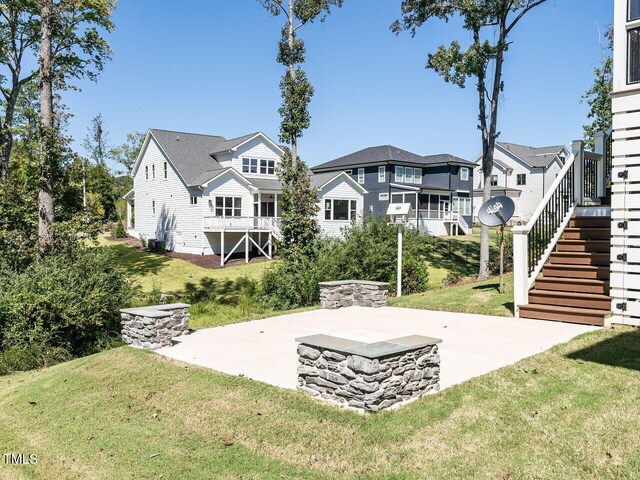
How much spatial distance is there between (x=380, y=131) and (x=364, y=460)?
31.9 meters

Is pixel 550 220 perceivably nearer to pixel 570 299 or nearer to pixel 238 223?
pixel 570 299

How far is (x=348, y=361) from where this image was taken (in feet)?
16.6

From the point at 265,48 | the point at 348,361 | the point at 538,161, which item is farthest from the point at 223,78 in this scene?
the point at 538,161

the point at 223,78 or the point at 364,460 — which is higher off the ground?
the point at 223,78

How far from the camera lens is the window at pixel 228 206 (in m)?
26.5

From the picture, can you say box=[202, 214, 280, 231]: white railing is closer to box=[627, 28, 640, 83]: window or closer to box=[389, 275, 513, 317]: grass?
box=[389, 275, 513, 317]: grass

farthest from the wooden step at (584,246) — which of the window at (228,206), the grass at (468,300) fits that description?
the window at (228,206)

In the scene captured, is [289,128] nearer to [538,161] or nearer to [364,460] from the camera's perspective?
[364,460]

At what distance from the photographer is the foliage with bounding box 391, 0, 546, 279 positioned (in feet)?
53.0

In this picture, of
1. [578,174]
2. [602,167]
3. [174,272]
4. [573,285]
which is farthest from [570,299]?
[174,272]

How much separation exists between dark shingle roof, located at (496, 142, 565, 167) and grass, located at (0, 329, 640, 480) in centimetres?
3980

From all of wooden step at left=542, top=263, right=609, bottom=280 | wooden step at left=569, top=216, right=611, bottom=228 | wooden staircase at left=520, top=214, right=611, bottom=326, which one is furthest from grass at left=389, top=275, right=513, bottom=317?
wooden step at left=569, top=216, right=611, bottom=228

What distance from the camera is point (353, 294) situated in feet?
40.2

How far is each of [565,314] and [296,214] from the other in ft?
28.2
